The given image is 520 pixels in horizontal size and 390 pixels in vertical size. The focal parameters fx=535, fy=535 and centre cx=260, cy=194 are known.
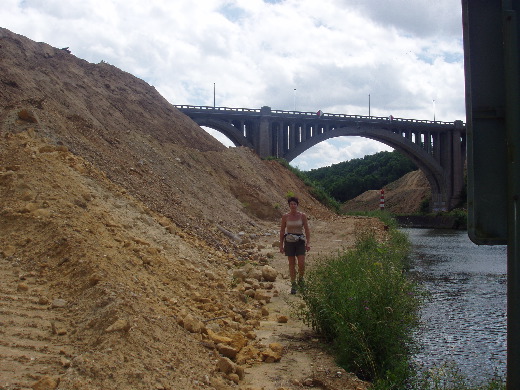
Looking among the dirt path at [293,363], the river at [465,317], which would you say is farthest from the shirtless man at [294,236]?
the river at [465,317]

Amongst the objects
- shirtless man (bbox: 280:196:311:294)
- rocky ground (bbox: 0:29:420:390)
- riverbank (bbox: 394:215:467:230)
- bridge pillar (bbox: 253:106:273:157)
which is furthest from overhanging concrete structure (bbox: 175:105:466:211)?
shirtless man (bbox: 280:196:311:294)

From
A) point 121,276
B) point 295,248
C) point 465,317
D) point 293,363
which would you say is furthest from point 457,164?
point 121,276

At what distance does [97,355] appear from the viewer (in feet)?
13.0

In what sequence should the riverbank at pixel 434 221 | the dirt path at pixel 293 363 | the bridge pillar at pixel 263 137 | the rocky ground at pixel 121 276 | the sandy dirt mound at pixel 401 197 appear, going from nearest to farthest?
1. the rocky ground at pixel 121 276
2. the dirt path at pixel 293 363
3. the bridge pillar at pixel 263 137
4. the riverbank at pixel 434 221
5. the sandy dirt mound at pixel 401 197

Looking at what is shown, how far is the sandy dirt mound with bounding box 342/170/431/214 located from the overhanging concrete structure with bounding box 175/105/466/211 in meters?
12.8

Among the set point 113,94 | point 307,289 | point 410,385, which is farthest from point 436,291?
point 113,94

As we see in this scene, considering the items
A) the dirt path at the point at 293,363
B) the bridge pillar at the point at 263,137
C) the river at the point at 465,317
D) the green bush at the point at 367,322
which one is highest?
the bridge pillar at the point at 263,137

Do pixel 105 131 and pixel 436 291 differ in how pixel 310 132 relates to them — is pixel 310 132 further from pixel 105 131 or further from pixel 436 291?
pixel 436 291

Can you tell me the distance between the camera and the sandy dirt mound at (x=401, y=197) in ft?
250

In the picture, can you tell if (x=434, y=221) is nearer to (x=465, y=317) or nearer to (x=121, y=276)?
(x=465, y=317)

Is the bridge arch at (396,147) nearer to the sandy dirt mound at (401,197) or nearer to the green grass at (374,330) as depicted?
the sandy dirt mound at (401,197)

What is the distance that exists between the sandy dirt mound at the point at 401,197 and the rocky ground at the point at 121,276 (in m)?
60.2

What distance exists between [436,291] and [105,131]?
11.0m

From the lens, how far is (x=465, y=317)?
9.66m
